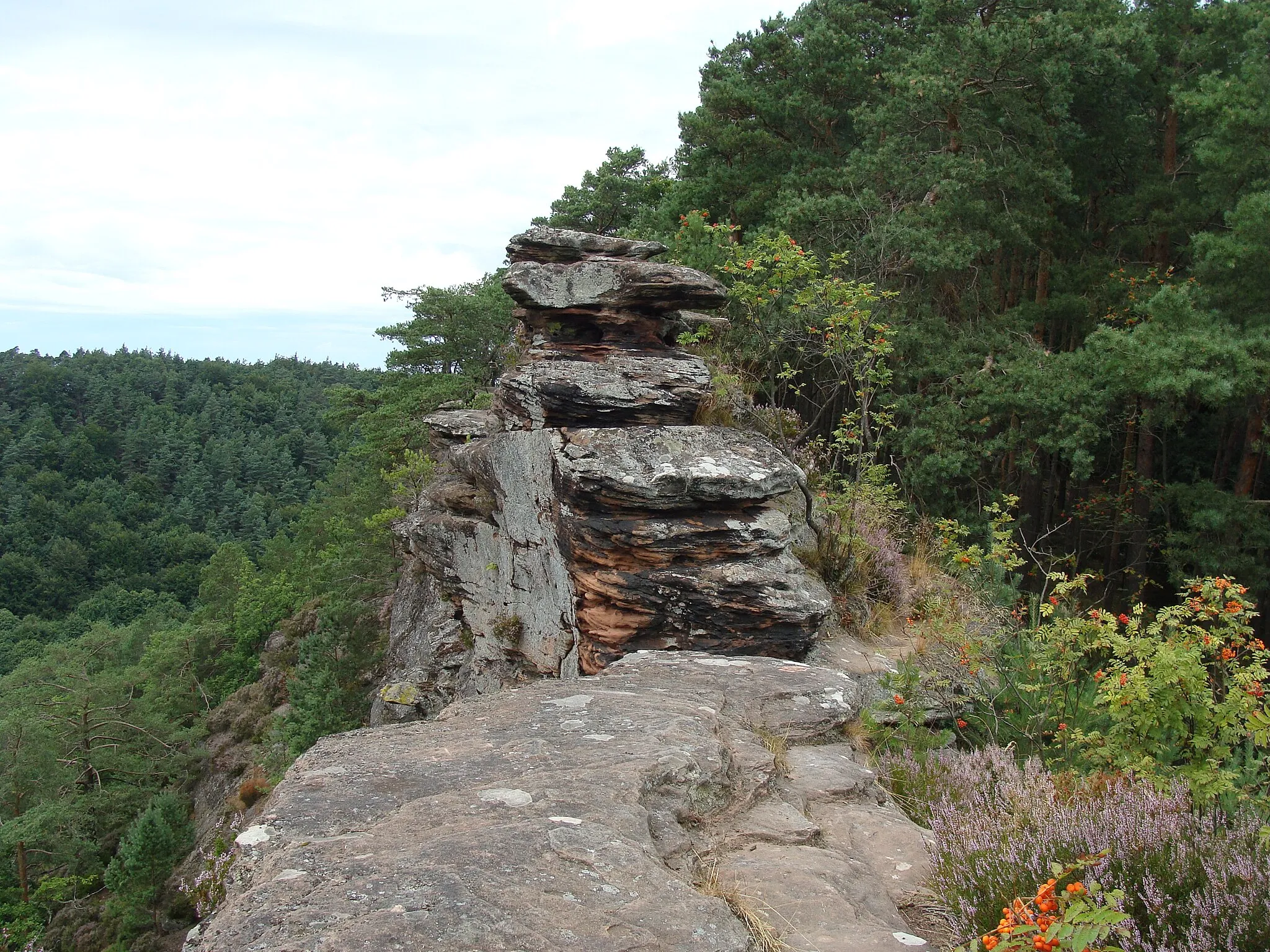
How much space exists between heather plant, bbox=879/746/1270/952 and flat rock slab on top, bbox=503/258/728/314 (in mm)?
6506

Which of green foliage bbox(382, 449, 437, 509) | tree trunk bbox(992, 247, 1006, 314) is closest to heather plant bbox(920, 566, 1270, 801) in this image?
green foliage bbox(382, 449, 437, 509)

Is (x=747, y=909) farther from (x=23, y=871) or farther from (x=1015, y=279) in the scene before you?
(x=23, y=871)

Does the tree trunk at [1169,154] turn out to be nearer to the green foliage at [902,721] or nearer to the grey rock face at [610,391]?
the grey rock face at [610,391]

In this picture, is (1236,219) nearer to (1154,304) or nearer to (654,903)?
(1154,304)

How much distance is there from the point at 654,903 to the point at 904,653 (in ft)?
17.7

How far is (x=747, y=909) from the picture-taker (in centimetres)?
263

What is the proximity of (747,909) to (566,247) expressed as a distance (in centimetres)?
810

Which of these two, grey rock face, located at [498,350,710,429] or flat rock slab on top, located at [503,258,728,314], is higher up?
flat rock slab on top, located at [503,258,728,314]

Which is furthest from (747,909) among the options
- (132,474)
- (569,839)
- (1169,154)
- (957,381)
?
(132,474)

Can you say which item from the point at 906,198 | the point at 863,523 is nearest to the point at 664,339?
the point at 863,523

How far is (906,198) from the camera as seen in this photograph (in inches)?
610

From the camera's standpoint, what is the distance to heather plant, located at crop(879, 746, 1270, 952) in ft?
7.24

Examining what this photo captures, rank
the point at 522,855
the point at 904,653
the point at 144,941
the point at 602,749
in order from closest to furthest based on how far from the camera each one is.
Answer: the point at 522,855, the point at 602,749, the point at 904,653, the point at 144,941

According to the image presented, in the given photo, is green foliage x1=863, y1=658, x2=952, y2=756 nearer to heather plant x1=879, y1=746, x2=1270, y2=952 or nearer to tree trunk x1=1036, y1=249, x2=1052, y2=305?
heather plant x1=879, y1=746, x2=1270, y2=952
